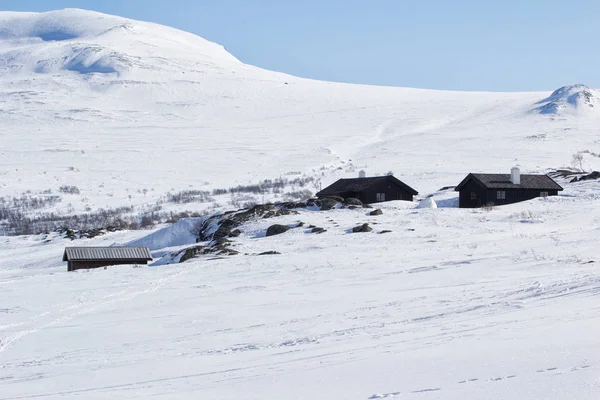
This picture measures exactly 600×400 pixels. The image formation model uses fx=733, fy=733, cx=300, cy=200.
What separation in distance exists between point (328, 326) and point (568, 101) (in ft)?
502

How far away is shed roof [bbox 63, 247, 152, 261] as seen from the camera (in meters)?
35.6

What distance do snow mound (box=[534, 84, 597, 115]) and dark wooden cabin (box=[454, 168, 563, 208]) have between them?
99.7 metres

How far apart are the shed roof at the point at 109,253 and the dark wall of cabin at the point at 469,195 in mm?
24320

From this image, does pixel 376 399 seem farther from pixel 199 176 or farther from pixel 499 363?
pixel 199 176

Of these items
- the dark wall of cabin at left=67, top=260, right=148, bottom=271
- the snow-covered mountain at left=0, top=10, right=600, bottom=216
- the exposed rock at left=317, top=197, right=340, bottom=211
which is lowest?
the dark wall of cabin at left=67, top=260, right=148, bottom=271

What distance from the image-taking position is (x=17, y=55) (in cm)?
19812

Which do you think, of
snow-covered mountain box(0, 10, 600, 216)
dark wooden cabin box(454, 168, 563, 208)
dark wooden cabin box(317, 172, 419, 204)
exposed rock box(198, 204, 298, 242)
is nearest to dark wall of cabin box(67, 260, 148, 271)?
exposed rock box(198, 204, 298, 242)

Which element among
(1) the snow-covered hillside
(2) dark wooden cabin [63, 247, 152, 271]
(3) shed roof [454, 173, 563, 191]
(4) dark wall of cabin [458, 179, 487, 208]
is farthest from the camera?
(4) dark wall of cabin [458, 179, 487, 208]

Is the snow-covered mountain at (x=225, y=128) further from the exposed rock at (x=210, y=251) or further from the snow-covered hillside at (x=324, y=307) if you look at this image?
the exposed rock at (x=210, y=251)

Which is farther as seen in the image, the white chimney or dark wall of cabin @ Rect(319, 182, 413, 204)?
dark wall of cabin @ Rect(319, 182, 413, 204)

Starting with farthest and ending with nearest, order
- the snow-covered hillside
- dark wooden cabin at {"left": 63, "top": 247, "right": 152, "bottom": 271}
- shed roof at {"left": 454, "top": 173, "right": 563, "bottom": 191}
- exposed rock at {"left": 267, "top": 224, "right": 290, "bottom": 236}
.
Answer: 1. shed roof at {"left": 454, "top": 173, "right": 563, "bottom": 191}
2. dark wooden cabin at {"left": 63, "top": 247, "right": 152, "bottom": 271}
3. exposed rock at {"left": 267, "top": 224, "right": 290, "bottom": 236}
4. the snow-covered hillside

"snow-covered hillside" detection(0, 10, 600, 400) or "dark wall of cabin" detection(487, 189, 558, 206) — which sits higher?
"snow-covered hillside" detection(0, 10, 600, 400)

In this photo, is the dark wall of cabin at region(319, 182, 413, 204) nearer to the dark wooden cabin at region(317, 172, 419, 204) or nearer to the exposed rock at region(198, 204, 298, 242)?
the dark wooden cabin at region(317, 172, 419, 204)

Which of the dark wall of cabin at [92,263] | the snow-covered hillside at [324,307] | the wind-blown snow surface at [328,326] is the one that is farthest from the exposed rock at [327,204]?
the wind-blown snow surface at [328,326]
